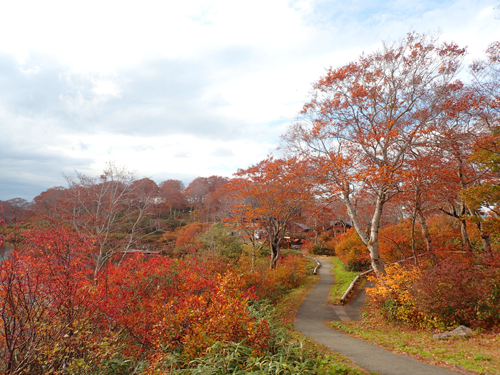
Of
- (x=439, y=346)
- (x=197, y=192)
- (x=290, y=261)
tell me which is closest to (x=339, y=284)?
(x=290, y=261)

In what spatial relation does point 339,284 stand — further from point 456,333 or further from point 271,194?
point 456,333

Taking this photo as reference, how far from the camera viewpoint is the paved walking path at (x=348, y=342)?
218 inches

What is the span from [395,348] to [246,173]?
1309cm

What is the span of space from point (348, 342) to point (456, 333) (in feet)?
10.1

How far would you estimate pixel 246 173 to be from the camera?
18.1m

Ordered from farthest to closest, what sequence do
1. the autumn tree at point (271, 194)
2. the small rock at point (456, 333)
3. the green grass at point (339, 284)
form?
the autumn tree at point (271, 194) → the green grass at point (339, 284) → the small rock at point (456, 333)

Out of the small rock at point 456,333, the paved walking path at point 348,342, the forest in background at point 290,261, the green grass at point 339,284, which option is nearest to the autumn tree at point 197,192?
the forest in background at point 290,261

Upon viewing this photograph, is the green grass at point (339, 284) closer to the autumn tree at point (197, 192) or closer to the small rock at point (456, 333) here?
the small rock at point (456, 333)

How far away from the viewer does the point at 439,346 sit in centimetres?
683

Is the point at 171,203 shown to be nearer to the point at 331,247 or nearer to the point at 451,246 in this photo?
the point at 331,247

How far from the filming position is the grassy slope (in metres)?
5.55

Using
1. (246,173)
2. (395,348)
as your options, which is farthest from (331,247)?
(395,348)

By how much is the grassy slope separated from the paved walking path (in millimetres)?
433

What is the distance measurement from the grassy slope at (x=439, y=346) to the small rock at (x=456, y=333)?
15 centimetres
